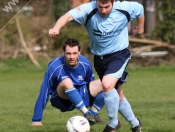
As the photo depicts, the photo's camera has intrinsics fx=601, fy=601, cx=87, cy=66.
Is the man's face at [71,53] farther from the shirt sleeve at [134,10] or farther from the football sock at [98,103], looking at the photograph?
the shirt sleeve at [134,10]

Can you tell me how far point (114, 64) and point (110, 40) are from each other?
314mm

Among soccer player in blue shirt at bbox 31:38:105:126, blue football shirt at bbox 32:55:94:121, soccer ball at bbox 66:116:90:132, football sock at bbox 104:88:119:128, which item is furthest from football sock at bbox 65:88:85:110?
football sock at bbox 104:88:119:128

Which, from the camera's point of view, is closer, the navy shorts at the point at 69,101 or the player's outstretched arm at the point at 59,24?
the player's outstretched arm at the point at 59,24

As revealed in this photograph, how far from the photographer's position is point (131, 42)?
2412 centimetres

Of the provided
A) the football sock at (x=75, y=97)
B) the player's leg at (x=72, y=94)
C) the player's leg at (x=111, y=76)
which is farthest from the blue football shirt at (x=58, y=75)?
the player's leg at (x=111, y=76)

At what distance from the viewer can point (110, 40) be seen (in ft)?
24.8

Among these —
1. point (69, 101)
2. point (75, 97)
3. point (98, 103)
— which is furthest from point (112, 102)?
point (69, 101)

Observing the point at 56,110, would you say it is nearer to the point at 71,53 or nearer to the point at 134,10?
the point at 71,53

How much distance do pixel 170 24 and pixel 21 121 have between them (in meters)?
14.6

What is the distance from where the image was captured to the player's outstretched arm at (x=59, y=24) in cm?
685

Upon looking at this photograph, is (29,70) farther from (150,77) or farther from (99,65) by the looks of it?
(99,65)

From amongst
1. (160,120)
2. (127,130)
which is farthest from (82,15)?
(160,120)

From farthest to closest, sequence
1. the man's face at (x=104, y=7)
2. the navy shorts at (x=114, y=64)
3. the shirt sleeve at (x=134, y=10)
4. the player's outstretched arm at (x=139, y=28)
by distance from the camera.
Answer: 1. the player's outstretched arm at (x=139, y=28)
2. the shirt sleeve at (x=134, y=10)
3. the navy shorts at (x=114, y=64)
4. the man's face at (x=104, y=7)

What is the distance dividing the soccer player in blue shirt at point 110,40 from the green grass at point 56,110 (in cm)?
79
